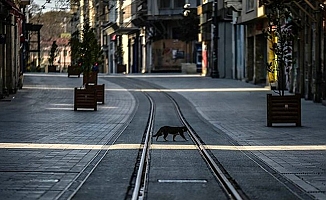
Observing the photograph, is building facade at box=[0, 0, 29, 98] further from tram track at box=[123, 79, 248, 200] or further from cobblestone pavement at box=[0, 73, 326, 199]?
tram track at box=[123, 79, 248, 200]

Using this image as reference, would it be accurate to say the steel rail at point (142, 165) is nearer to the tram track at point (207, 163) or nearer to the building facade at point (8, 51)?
the tram track at point (207, 163)

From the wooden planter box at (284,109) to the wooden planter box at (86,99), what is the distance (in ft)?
29.7

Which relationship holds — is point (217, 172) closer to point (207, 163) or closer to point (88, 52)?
point (207, 163)

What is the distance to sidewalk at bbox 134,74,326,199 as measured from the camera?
13023mm

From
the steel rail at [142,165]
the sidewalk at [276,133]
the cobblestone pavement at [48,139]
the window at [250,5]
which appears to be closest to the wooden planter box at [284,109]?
the sidewalk at [276,133]

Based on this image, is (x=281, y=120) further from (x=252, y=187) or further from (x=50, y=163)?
(x=252, y=187)

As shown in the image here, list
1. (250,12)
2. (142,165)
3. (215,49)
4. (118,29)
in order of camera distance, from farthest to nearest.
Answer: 1. (118,29)
2. (215,49)
3. (250,12)
4. (142,165)

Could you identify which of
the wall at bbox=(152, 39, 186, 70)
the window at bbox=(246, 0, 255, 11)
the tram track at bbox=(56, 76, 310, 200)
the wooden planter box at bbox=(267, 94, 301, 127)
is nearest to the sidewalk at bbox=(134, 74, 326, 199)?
the wooden planter box at bbox=(267, 94, 301, 127)

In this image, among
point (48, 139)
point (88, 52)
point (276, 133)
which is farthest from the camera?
point (88, 52)

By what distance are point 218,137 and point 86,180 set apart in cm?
826

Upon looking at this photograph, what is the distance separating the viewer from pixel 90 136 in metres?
19.7

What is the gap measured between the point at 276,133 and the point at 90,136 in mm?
4850

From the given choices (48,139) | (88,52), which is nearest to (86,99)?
(88,52)

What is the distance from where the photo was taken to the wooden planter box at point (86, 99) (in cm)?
2998
